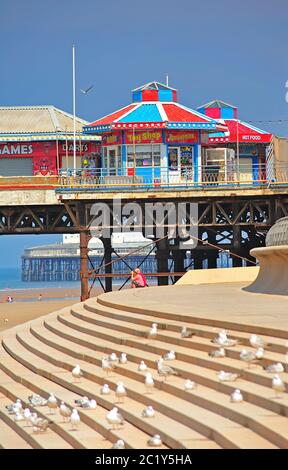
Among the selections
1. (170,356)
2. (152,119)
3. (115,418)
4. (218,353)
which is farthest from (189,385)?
(152,119)

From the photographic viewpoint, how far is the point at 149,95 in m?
57.1

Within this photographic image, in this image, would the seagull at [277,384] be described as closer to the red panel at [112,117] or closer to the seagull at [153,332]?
the seagull at [153,332]

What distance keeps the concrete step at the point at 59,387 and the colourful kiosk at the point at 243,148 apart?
1233 inches

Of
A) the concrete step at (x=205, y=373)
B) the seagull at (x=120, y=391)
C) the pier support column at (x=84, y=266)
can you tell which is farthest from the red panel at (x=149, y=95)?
the seagull at (x=120, y=391)

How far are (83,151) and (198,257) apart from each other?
7645 millimetres

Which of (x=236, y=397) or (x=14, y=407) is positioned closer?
(x=236, y=397)

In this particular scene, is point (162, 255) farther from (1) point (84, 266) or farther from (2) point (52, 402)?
(2) point (52, 402)

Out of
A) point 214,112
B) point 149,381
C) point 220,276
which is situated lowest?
point 149,381

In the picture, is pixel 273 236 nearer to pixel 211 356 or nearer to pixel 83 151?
pixel 211 356

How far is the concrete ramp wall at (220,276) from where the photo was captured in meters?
36.2

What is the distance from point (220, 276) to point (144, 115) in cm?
1961

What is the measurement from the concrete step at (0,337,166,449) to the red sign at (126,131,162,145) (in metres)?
27.8

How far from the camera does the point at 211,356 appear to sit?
1820cm
